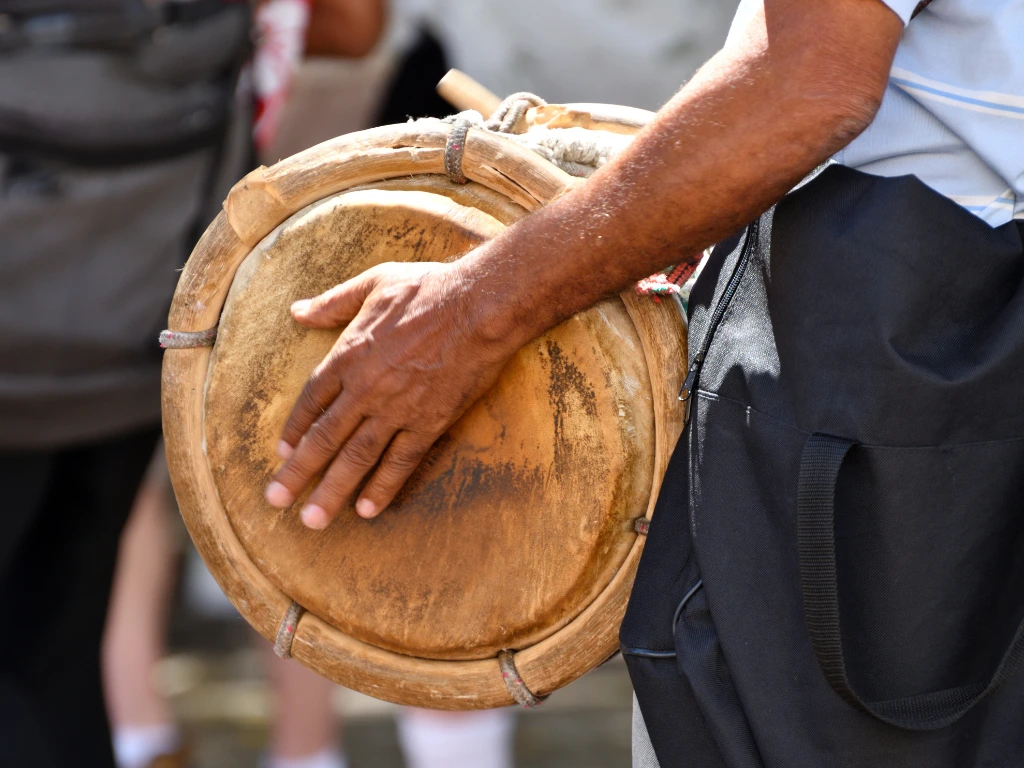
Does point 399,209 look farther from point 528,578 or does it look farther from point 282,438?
point 528,578

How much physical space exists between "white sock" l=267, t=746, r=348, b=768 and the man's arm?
5.13 feet

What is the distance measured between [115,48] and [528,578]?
112 cm

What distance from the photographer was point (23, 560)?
194 cm

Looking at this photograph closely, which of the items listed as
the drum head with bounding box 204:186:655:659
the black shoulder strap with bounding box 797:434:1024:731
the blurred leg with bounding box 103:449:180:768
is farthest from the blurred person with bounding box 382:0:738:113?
the black shoulder strap with bounding box 797:434:1024:731

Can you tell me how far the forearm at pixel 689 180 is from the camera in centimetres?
89

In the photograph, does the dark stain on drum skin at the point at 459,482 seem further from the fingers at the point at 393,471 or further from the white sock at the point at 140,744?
the white sock at the point at 140,744

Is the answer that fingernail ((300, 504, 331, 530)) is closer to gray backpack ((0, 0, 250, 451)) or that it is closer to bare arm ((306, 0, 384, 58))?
gray backpack ((0, 0, 250, 451))

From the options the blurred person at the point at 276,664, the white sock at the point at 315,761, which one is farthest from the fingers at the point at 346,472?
the white sock at the point at 315,761

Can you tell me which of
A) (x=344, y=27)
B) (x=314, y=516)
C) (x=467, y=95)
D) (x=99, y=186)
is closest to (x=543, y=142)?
(x=467, y=95)

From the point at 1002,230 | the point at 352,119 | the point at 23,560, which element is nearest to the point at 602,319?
the point at 1002,230

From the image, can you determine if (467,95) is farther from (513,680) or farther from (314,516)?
(513,680)

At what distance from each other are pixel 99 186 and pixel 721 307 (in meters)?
1.14

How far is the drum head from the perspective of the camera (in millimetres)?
1143

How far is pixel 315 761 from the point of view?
8.50ft
